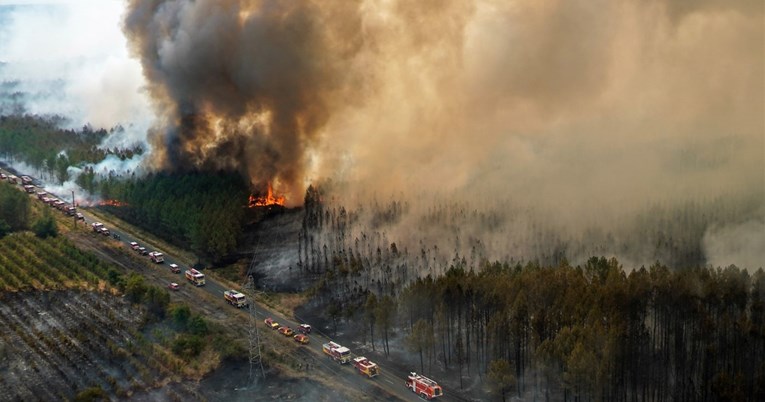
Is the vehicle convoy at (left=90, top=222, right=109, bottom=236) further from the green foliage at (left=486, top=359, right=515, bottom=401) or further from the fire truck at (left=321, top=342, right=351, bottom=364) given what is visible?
the green foliage at (left=486, top=359, right=515, bottom=401)

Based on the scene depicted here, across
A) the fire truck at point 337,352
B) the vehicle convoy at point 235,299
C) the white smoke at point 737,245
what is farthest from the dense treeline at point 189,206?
the white smoke at point 737,245

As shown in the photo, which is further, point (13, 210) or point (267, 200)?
point (267, 200)

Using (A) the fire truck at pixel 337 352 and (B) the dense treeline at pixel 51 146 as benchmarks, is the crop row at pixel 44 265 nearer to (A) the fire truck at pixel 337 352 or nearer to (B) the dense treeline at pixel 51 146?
(A) the fire truck at pixel 337 352

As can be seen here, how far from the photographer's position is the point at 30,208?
72.9 meters

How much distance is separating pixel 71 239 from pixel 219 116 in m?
21.0

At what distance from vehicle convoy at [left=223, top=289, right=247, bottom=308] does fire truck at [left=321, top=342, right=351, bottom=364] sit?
382 inches

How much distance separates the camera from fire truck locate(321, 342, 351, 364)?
41.8m

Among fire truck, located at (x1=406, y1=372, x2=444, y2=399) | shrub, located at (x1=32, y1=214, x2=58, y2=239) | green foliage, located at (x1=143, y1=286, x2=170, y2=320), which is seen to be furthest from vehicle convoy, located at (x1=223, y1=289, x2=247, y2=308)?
shrub, located at (x1=32, y1=214, x2=58, y2=239)

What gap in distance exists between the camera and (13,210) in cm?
6906

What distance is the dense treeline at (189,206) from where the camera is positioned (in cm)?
6094

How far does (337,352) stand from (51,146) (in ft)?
259

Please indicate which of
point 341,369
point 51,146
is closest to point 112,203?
point 51,146

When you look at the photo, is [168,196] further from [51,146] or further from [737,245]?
[737,245]

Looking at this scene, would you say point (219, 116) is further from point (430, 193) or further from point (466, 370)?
point (466, 370)
